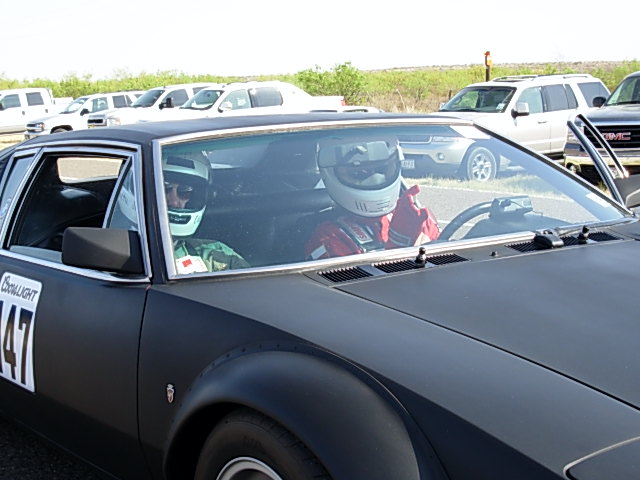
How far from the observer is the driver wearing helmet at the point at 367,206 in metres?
2.98

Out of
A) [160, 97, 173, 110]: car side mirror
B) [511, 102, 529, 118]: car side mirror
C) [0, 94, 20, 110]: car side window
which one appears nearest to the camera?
[511, 102, 529, 118]: car side mirror

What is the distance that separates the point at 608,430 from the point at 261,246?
1.41 m

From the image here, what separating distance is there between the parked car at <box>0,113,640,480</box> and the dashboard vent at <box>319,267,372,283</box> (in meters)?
0.01

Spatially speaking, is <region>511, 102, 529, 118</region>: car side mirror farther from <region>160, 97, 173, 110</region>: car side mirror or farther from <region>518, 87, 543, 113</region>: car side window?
<region>160, 97, 173, 110</region>: car side mirror

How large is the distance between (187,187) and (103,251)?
0.41m

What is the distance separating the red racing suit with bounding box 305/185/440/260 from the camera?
2.93 meters

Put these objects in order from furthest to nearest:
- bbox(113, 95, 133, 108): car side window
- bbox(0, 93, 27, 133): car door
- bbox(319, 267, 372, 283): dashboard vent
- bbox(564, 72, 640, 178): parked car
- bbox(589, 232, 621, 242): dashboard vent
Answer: bbox(0, 93, 27, 133): car door → bbox(113, 95, 133, 108): car side window → bbox(564, 72, 640, 178): parked car → bbox(589, 232, 621, 242): dashboard vent → bbox(319, 267, 372, 283): dashboard vent

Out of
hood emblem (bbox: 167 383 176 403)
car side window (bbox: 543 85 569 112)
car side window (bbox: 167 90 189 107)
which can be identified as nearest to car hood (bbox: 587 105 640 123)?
car side window (bbox: 543 85 569 112)

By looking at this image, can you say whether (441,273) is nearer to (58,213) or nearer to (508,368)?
(508,368)

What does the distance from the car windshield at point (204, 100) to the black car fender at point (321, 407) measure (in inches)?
792

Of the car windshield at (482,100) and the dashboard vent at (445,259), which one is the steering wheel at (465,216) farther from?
the car windshield at (482,100)

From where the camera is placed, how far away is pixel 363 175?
11.1ft

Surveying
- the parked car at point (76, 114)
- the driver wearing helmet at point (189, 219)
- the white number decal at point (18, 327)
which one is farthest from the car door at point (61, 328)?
the parked car at point (76, 114)

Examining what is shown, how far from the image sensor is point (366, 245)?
298 cm
